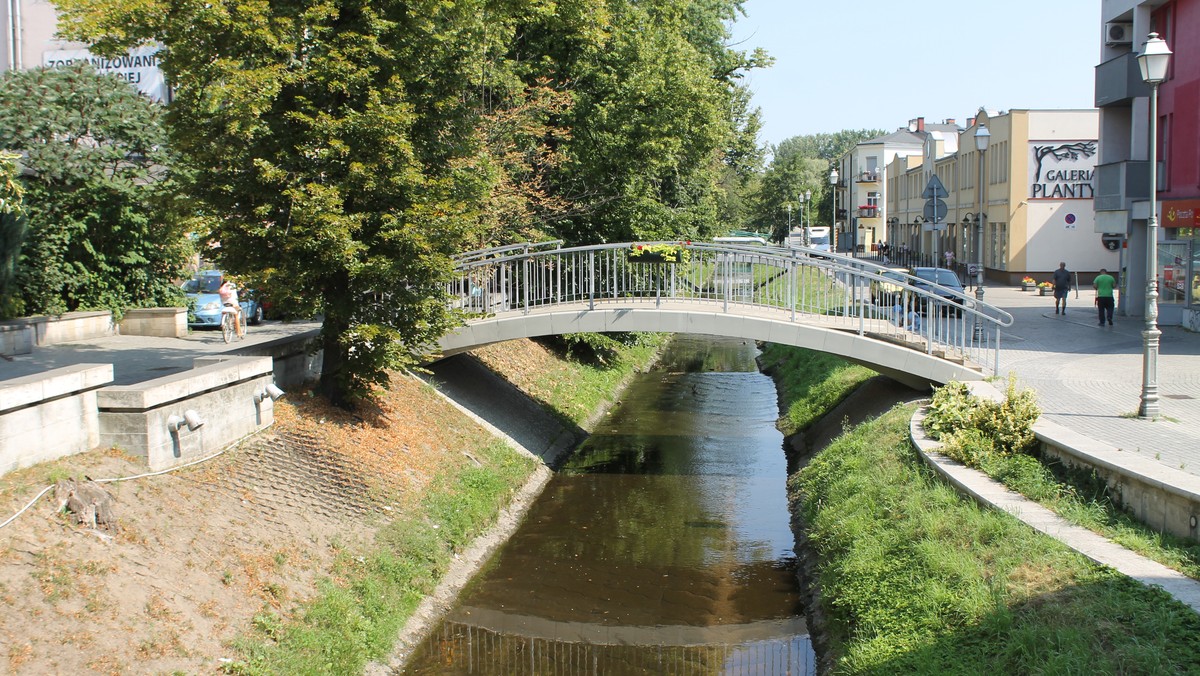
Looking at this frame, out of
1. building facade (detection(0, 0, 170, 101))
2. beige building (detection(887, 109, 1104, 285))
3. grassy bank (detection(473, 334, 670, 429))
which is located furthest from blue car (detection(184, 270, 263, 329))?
beige building (detection(887, 109, 1104, 285))

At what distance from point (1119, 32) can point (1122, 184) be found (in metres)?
4.80

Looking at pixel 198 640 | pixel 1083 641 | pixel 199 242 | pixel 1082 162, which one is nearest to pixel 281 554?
pixel 198 640

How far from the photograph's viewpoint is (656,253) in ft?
58.5

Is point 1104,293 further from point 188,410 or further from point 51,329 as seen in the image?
point 51,329

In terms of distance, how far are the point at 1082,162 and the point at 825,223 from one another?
200 ft

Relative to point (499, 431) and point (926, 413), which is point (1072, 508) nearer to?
point (926, 413)

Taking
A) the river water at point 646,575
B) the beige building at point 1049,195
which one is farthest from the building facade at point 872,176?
the river water at point 646,575

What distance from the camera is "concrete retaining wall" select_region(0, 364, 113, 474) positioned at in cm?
982

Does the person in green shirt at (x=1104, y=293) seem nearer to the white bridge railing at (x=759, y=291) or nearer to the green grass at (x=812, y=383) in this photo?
the green grass at (x=812, y=383)

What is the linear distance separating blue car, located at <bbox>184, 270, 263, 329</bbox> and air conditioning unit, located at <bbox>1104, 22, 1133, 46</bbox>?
80.6 ft

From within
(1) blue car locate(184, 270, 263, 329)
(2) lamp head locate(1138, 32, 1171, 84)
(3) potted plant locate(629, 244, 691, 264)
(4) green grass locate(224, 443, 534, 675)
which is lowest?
(4) green grass locate(224, 443, 534, 675)

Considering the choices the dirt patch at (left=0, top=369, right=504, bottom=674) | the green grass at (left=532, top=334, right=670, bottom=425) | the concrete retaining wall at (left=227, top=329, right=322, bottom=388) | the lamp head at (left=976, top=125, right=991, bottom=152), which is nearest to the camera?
the dirt patch at (left=0, top=369, right=504, bottom=674)

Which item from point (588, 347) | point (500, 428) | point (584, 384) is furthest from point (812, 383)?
point (500, 428)

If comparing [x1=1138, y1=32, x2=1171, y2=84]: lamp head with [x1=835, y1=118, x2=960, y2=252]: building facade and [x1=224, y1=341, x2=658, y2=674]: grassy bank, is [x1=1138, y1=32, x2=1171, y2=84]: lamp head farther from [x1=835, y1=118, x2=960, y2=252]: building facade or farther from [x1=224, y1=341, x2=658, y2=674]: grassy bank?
[x1=835, y1=118, x2=960, y2=252]: building facade
